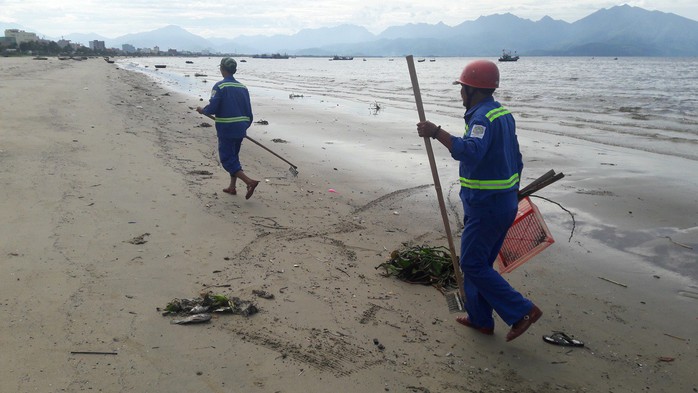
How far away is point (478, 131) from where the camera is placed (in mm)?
3385

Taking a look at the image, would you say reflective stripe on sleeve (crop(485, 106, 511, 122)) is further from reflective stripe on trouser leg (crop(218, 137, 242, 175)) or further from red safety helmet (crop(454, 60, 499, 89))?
reflective stripe on trouser leg (crop(218, 137, 242, 175))

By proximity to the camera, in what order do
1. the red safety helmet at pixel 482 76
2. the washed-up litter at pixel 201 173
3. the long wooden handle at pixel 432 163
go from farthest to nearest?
1. the washed-up litter at pixel 201 173
2. the long wooden handle at pixel 432 163
3. the red safety helmet at pixel 482 76

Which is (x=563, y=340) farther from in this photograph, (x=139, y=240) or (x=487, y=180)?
(x=139, y=240)

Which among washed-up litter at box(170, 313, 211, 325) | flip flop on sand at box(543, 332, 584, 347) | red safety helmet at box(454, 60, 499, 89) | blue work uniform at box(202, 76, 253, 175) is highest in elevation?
red safety helmet at box(454, 60, 499, 89)

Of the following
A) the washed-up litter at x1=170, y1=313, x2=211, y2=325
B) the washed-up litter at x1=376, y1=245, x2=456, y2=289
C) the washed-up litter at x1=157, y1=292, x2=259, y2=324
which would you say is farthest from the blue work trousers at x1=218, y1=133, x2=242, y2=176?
the washed-up litter at x1=170, y1=313, x2=211, y2=325

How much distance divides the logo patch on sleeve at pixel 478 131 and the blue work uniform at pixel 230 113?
431 cm

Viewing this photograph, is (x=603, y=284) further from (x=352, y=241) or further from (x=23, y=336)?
(x=23, y=336)

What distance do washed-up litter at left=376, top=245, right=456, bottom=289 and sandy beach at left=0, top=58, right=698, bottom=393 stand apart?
155 mm

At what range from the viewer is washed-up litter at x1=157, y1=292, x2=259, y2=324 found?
370cm

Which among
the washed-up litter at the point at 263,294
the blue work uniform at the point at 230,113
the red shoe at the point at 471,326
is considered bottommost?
the red shoe at the point at 471,326

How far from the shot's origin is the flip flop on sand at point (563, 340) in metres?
3.85

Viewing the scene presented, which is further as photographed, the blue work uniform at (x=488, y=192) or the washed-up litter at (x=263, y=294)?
the washed-up litter at (x=263, y=294)

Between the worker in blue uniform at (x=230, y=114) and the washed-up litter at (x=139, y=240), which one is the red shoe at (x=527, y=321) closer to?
the washed-up litter at (x=139, y=240)

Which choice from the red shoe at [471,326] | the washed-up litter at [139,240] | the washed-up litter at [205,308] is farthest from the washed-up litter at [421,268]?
the washed-up litter at [139,240]
